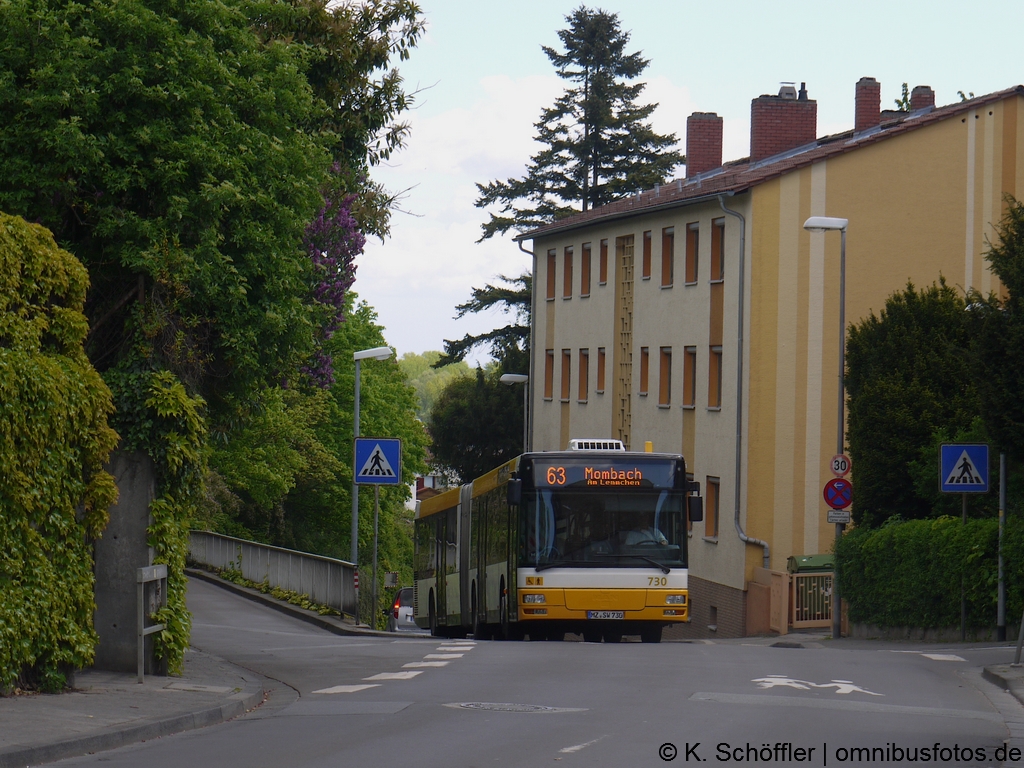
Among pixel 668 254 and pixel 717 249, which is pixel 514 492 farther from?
pixel 668 254

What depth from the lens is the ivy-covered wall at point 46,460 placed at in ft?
39.6

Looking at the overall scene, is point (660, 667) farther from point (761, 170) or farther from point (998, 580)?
point (761, 170)

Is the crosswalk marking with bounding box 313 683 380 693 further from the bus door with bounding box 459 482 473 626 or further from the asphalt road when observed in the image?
the bus door with bounding box 459 482 473 626

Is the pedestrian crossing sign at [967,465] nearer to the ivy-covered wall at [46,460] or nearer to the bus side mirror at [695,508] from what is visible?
the bus side mirror at [695,508]

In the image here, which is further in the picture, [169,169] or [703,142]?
[703,142]

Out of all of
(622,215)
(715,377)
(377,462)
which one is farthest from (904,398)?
(622,215)

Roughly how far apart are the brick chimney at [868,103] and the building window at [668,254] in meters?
8.05

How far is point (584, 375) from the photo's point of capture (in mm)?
52344

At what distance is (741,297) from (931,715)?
2793 cm

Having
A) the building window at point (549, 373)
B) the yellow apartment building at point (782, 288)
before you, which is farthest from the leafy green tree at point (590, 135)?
the yellow apartment building at point (782, 288)

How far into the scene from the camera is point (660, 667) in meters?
16.4

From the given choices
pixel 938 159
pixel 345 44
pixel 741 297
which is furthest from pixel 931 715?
pixel 938 159

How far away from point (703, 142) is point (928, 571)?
3303cm

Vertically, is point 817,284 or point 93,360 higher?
point 817,284
